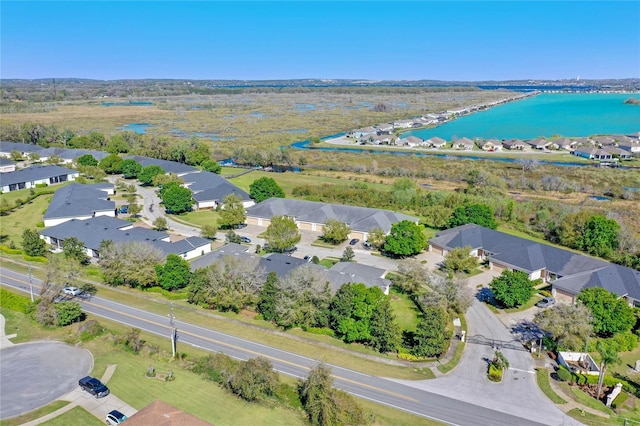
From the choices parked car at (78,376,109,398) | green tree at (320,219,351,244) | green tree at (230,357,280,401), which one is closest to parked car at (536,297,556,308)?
green tree at (320,219,351,244)

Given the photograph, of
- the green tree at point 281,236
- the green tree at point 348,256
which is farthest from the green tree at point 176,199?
the green tree at point 348,256

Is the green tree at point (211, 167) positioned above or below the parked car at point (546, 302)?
above

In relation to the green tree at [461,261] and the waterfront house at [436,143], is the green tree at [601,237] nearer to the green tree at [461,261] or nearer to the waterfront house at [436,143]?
the green tree at [461,261]

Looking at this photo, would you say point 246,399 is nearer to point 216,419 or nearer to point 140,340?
point 216,419

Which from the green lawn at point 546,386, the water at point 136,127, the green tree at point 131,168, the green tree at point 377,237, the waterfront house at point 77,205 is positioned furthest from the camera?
the water at point 136,127

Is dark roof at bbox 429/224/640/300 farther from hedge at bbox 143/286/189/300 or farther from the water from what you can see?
the water

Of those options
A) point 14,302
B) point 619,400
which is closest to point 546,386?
point 619,400

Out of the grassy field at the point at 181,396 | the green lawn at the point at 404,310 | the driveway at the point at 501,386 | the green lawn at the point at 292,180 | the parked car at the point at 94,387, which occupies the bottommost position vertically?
the green lawn at the point at 404,310

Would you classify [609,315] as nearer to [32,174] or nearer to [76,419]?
[76,419]
